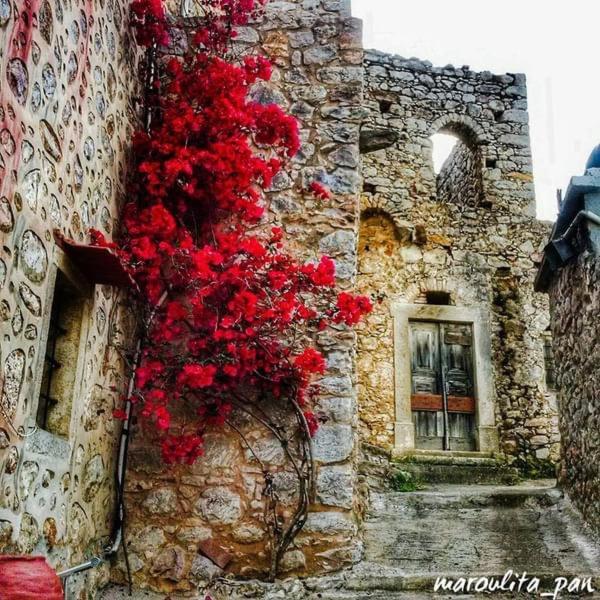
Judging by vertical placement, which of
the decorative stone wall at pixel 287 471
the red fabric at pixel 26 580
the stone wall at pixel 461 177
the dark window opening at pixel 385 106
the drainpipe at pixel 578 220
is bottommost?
the red fabric at pixel 26 580

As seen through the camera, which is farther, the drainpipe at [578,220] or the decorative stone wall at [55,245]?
the drainpipe at [578,220]

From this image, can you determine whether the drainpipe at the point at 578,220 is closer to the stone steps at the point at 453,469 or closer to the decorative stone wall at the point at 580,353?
the decorative stone wall at the point at 580,353

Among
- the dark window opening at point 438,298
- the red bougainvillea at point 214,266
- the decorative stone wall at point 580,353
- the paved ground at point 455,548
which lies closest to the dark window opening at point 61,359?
the red bougainvillea at point 214,266

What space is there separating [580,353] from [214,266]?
9.21 feet

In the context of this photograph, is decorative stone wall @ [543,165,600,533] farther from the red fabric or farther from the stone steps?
the red fabric

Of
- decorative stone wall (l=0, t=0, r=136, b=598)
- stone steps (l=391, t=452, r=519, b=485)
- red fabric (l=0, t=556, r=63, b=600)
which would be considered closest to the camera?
red fabric (l=0, t=556, r=63, b=600)

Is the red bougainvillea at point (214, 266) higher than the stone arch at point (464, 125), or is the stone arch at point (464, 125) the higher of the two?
the stone arch at point (464, 125)

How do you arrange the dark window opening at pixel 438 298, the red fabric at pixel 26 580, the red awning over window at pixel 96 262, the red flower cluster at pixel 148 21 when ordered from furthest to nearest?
the dark window opening at pixel 438 298 < the red flower cluster at pixel 148 21 < the red awning over window at pixel 96 262 < the red fabric at pixel 26 580

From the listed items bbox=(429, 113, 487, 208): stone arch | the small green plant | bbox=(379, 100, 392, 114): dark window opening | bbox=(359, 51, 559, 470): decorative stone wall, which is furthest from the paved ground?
bbox=(379, 100, 392, 114): dark window opening

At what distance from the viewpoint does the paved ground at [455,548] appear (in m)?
3.78

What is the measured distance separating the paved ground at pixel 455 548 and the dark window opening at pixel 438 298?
14.4ft

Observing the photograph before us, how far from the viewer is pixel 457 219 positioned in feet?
32.7

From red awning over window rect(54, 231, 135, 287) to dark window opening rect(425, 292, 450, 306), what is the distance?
673 cm

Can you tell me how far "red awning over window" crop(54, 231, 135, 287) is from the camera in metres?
3.11
